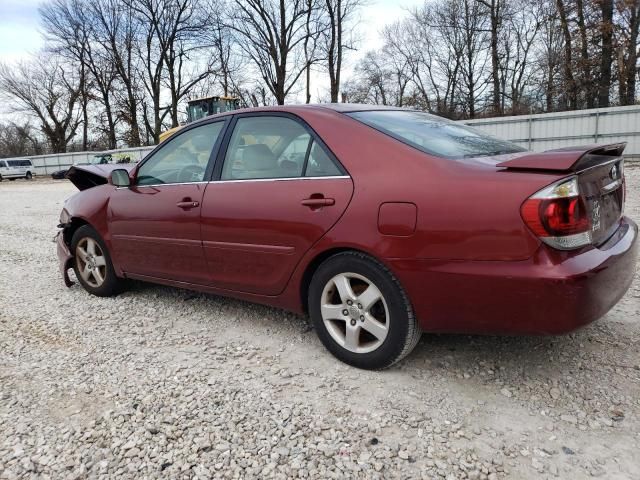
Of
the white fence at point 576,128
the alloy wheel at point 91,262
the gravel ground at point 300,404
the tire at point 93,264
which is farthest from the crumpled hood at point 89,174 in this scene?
the white fence at point 576,128

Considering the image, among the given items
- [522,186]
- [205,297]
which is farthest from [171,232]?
[522,186]

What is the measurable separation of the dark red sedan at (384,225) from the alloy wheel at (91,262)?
75 centimetres

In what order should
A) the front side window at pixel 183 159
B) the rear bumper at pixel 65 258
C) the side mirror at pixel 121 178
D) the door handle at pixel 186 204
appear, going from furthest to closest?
the rear bumper at pixel 65 258, the side mirror at pixel 121 178, the front side window at pixel 183 159, the door handle at pixel 186 204

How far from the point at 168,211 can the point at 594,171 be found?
8.85ft

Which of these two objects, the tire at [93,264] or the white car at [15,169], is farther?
the white car at [15,169]

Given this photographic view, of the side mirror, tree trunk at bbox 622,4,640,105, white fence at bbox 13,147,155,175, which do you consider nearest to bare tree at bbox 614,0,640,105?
tree trunk at bbox 622,4,640,105

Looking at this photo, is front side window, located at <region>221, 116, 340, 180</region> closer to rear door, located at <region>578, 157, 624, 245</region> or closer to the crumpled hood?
rear door, located at <region>578, 157, 624, 245</region>

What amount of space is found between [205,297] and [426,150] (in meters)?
2.50

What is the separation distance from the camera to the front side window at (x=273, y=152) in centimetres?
282

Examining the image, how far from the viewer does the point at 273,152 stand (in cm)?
307

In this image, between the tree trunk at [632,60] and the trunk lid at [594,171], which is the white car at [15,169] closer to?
the tree trunk at [632,60]

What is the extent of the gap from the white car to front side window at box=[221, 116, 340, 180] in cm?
3590

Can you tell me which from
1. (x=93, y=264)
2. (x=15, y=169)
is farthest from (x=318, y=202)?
(x=15, y=169)

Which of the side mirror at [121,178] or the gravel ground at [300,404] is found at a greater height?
the side mirror at [121,178]
